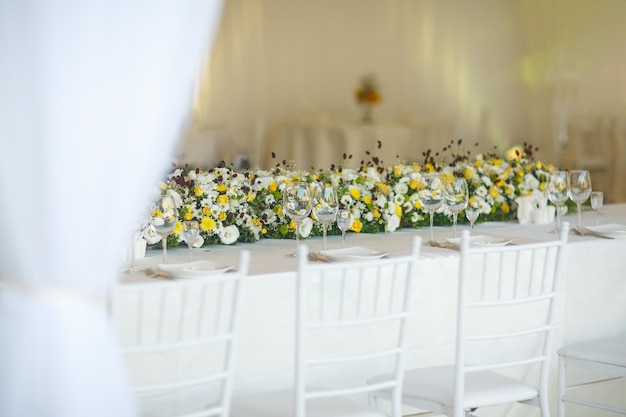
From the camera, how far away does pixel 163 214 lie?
9.50 feet

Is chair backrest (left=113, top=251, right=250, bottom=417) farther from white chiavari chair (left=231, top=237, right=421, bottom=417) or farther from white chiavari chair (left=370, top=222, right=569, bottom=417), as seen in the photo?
white chiavari chair (left=370, top=222, right=569, bottom=417)

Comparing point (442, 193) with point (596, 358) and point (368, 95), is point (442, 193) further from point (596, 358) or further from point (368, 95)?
point (368, 95)

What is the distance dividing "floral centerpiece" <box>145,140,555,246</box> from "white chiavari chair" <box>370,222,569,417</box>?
1.46ft

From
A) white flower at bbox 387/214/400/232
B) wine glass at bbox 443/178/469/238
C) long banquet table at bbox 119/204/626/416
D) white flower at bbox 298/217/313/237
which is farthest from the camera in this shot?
white flower at bbox 387/214/400/232

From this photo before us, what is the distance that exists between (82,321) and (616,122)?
6.62 m

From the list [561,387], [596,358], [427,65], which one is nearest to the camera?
[596,358]

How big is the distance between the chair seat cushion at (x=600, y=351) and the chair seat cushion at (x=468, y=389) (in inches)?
14.3

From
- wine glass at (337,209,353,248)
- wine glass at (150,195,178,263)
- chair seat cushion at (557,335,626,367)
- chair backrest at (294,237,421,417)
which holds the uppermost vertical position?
wine glass at (150,195,178,263)

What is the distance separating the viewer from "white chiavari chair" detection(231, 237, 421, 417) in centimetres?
246

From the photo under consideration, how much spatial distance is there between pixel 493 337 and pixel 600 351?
0.56 meters

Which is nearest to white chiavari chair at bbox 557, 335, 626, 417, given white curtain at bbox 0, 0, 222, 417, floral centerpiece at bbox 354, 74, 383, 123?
white curtain at bbox 0, 0, 222, 417

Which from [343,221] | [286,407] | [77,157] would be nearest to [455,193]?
[343,221]

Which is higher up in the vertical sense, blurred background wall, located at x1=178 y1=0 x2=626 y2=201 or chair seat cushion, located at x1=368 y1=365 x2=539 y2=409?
blurred background wall, located at x1=178 y1=0 x2=626 y2=201

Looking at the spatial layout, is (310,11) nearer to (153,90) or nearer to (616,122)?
(616,122)
